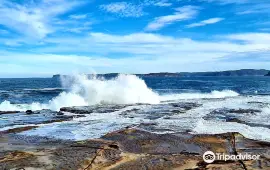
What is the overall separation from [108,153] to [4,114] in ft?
51.7

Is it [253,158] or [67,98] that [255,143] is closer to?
[253,158]

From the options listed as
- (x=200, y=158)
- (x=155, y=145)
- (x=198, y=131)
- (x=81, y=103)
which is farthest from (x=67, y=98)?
(x=200, y=158)

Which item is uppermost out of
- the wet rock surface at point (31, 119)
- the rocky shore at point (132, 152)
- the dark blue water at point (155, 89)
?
the rocky shore at point (132, 152)

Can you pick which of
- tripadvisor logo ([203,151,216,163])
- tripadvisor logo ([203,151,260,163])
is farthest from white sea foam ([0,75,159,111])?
tripadvisor logo ([203,151,260,163])

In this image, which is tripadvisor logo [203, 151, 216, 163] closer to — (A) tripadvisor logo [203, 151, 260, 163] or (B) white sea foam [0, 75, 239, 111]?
(A) tripadvisor logo [203, 151, 260, 163]

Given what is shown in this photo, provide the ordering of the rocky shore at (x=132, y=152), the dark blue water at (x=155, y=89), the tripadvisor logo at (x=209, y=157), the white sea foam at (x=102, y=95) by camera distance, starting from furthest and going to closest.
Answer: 1. the dark blue water at (x=155, y=89)
2. the white sea foam at (x=102, y=95)
3. the tripadvisor logo at (x=209, y=157)
4. the rocky shore at (x=132, y=152)

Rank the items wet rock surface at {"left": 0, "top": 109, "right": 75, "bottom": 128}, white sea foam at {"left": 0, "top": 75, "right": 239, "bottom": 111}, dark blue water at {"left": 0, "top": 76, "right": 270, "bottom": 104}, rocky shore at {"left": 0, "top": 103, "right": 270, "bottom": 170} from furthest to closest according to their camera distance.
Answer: dark blue water at {"left": 0, "top": 76, "right": 270, "bottom": 104} < white sea foam at {"left": 0, "top": 75, "right": 239, "bottom": 111} < wet rock surface at {"left": 0, "top": 109, "right": 75, "bottom": 128} < rocky shore at {"left": 0, "top": 103, "right": 270, "bottom": 170}

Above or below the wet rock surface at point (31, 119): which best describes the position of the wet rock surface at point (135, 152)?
above

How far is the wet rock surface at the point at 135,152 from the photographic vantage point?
7754 mm

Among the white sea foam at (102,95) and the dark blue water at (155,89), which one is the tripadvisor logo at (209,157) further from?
the dark blue water at (155,89)

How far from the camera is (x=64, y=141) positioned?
11398 millimetres

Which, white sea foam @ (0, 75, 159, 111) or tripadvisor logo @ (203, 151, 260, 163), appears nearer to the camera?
tripadvisor logo @ (203, 151, 260, 163)

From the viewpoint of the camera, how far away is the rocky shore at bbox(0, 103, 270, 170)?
7.73 m

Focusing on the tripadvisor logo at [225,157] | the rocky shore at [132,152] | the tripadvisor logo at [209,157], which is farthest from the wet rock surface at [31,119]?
the tripadvisor logo at [225,157]
